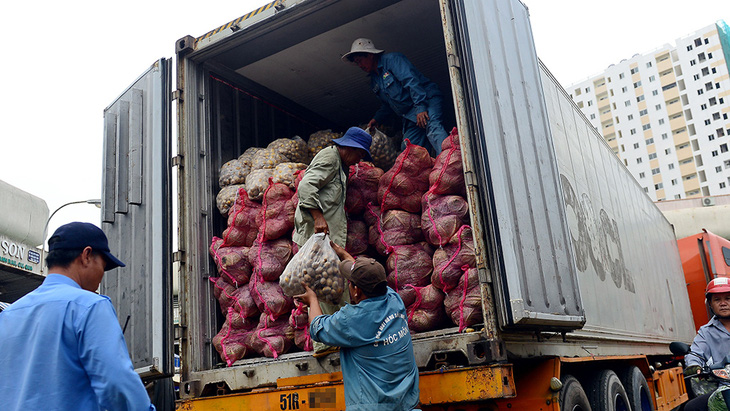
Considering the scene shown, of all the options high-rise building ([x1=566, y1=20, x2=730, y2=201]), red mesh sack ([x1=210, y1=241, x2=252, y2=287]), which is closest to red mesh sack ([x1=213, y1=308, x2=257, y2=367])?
red mesh sack ([x1=210, y1=241, x2=252, y2=287])

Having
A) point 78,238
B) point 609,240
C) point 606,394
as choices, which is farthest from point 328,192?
point 609,240

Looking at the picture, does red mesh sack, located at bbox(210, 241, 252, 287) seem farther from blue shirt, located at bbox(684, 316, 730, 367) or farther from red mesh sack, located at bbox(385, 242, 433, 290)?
blue shirt, located at bbox(684, 316, 730, 367)

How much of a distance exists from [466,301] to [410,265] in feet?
1.95

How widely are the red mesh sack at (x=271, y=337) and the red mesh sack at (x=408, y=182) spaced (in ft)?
3.63

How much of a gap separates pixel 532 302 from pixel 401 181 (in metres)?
1.39

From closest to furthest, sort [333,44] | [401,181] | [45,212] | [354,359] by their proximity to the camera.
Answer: [354,359] < [401,181] < [333,44] < [45,212]

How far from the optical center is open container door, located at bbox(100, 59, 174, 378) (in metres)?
4.42

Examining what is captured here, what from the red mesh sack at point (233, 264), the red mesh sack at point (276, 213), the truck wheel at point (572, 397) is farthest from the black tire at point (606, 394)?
the red mesh sack at point (233, 264)

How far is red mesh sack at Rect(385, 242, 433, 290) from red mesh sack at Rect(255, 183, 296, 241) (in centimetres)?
85

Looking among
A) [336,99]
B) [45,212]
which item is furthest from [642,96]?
[336,99]

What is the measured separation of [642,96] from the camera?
7112cm

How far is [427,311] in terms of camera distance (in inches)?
160

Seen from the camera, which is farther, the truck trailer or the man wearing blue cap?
the man wearing blue cap

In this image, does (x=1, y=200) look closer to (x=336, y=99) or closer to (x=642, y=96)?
(x=336, y=99)
